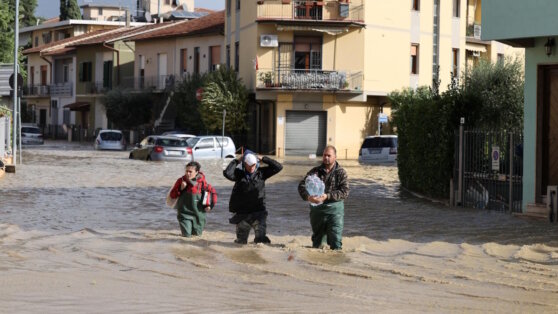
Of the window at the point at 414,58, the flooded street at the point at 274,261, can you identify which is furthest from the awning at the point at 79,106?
the flooded street at the point at 274,261

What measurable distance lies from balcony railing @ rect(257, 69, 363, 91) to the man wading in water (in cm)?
3871

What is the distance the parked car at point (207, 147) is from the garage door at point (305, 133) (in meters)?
7.50

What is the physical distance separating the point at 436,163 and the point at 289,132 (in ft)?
97.4

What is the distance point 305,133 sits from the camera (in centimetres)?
5400

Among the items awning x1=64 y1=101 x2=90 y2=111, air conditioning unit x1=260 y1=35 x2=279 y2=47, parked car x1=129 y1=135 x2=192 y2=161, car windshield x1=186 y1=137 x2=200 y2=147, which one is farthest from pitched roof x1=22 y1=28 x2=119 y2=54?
parked car x1=129 y1=135 x2=192 y2=161

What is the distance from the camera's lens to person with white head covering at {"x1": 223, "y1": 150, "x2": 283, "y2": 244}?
14844 millimetres

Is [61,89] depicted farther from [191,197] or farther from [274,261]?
[274,261]

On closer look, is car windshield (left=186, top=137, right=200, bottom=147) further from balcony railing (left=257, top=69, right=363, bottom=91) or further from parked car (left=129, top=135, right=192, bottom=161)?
balcony railing (left=257, top=69, right=363, bottom=91)

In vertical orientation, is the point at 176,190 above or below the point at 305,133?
below

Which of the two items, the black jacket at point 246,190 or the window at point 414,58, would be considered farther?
the window at point 414,58

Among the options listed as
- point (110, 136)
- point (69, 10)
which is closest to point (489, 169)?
point (110, 136)

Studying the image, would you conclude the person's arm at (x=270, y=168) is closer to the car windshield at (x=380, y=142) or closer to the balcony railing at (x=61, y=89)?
the car windshield at (x=380, y=142)

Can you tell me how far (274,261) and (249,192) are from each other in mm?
1881

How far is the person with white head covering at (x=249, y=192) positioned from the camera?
1484cm
